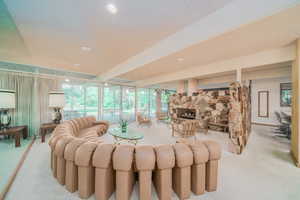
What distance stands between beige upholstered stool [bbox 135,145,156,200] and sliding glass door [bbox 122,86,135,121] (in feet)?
19.9

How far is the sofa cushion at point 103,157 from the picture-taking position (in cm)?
144

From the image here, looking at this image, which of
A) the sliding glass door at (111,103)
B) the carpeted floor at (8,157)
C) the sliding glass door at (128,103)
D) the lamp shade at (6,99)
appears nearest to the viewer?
the carpeted floor at (8,157)

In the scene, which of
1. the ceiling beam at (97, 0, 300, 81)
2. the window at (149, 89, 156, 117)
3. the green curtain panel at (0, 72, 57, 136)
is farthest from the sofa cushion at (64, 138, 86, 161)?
the window at (149, 89, 156, 117)

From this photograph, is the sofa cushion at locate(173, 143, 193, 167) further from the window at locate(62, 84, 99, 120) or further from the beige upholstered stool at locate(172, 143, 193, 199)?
the window at locate(62, 84, 99, 120)

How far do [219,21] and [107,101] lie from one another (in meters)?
6.13

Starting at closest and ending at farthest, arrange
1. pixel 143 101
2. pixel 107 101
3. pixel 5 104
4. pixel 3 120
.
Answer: pixel 5 104 → pixel 3 120 → pixel 107 101 → pixel 143 101

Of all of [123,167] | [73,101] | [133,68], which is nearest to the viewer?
[123,167]

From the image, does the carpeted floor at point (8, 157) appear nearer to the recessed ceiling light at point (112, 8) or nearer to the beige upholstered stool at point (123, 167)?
the beige upholstered stool at point (123, 167)

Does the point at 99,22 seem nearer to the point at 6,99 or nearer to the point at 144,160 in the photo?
the point at 144,160

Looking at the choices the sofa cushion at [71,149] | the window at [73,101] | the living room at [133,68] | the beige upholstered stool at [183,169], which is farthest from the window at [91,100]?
the beige upholstered stool at [183,169]

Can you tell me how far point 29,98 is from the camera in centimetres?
429

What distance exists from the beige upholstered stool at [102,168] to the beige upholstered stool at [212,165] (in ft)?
4.46

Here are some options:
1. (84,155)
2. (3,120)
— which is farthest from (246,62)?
(3,120)

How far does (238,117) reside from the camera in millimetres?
3006
